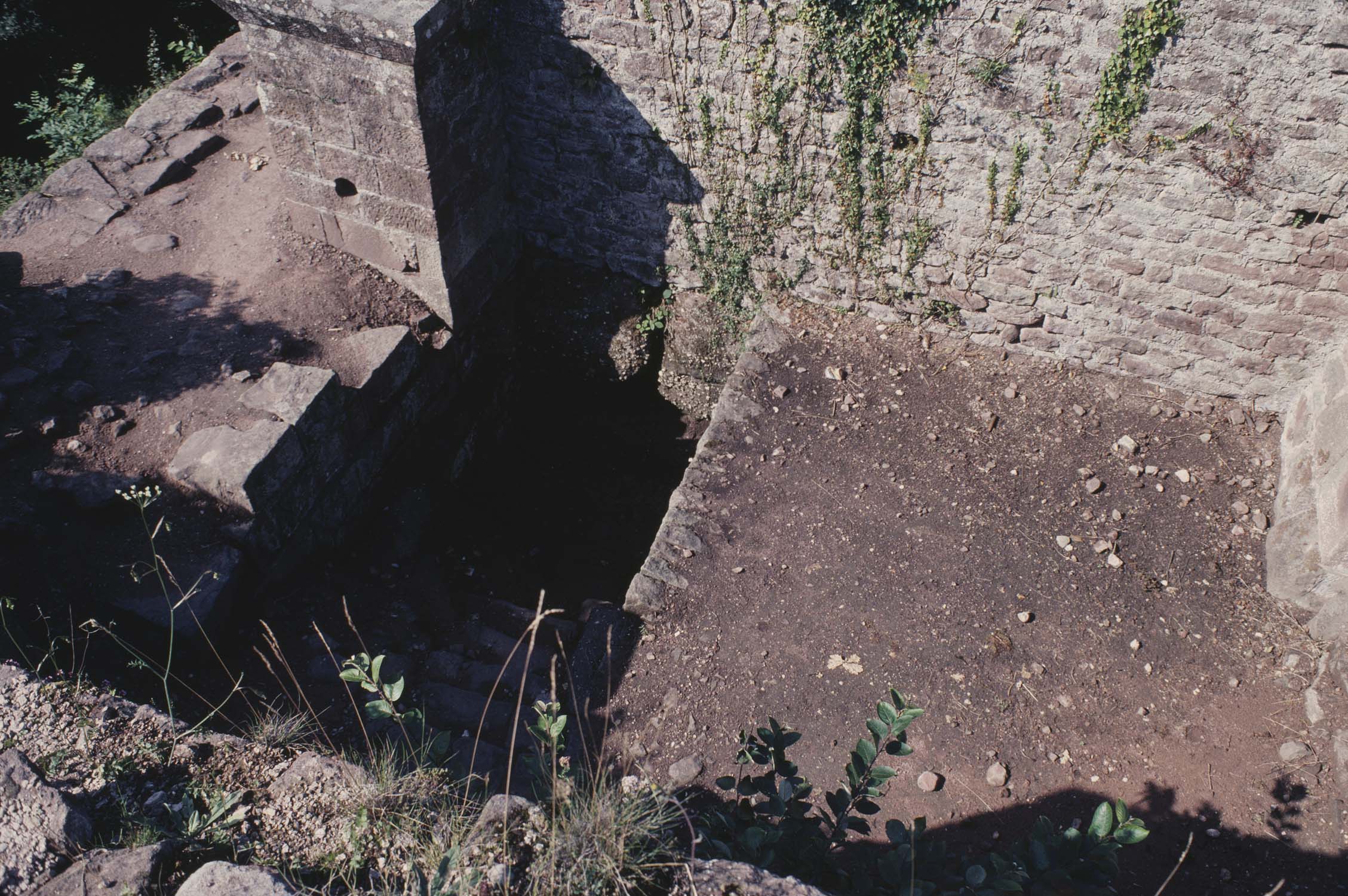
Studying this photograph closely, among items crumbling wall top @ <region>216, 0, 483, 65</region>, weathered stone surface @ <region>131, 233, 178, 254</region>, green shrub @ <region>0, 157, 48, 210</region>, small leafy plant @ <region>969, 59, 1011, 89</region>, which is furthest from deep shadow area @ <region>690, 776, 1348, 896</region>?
green shrub @ <region>0, 157, 48, 210</region>

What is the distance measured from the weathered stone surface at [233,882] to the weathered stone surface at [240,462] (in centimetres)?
215

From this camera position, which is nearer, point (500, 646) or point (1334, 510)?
point (1334, 510)

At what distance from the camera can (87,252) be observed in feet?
16.6

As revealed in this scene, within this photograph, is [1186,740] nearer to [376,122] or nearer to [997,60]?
[997,60]

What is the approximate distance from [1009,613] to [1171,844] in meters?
1.12

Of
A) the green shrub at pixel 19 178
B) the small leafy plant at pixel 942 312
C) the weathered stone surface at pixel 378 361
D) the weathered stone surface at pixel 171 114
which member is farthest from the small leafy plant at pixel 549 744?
the green shrub at pixel 19 178

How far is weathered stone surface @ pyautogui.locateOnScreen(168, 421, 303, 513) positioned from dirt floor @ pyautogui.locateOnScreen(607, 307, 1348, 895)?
1.87 meters

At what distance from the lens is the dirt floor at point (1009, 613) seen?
3637mm

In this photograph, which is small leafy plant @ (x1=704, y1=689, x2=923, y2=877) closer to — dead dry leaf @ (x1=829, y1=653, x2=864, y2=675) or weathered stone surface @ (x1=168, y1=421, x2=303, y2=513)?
dead dry leaf @ (x1=829, y1=653, x2=864, y2=675)

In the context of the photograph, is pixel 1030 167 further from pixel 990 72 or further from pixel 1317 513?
pixel 1317 513

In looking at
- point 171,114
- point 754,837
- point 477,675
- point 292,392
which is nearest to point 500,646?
point 477,675

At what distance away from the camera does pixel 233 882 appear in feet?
7.11

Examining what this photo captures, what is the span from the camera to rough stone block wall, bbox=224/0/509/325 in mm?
4316

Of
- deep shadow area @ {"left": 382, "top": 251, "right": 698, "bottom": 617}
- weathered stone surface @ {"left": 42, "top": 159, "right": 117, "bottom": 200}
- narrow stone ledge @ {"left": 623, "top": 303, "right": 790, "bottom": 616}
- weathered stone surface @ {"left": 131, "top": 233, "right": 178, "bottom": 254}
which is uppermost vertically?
weathered stone surface @ {"left": 42, "top": 159, "right": 117, "bottom": 200}
